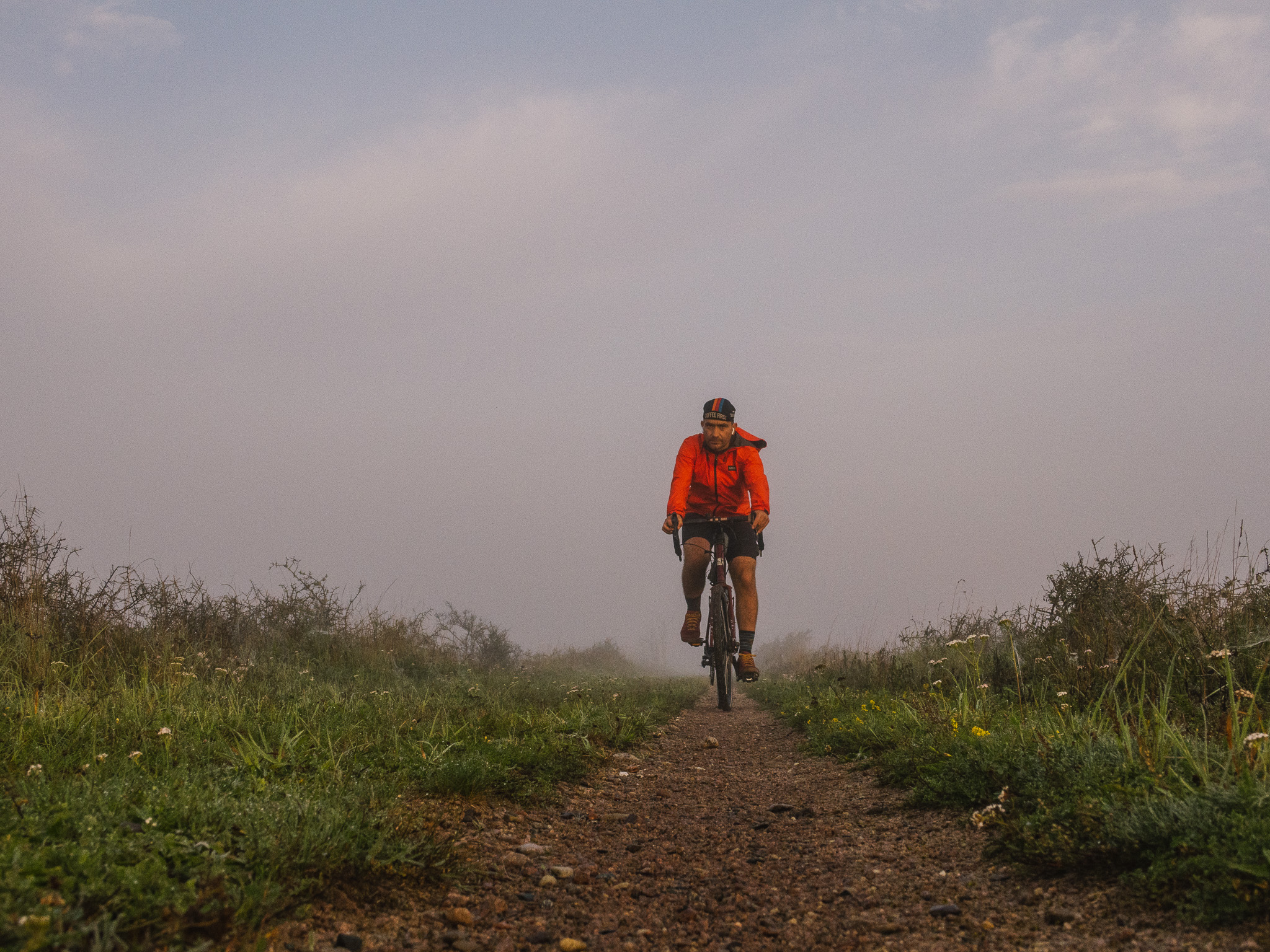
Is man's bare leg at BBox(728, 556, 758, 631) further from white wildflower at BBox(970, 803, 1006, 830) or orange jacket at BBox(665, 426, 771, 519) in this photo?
white wildflower at BBox(970, 803, 1006, 830)

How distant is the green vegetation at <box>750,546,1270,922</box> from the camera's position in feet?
7.50

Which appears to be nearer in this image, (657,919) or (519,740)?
(657,919)

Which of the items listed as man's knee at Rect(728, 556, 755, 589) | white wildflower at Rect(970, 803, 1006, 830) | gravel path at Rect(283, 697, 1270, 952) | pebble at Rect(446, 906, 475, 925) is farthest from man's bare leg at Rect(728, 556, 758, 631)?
pebble at Rect(446, 906, 475, 925)

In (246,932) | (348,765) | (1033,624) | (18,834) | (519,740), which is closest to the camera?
(246,932)

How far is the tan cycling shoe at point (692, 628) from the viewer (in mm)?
9172

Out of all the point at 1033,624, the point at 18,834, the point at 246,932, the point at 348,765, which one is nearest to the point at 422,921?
the point at 246,932

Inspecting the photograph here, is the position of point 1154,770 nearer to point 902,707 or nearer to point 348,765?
point 902,707

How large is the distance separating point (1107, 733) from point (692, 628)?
5.96 metres

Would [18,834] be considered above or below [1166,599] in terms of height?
below

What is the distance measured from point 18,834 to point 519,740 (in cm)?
279

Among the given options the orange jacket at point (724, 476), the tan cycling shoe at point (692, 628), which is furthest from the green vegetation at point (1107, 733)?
the orange jacket at point (724, 476)

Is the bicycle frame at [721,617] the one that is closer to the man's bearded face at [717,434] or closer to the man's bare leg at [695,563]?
the man's bare leg at [695,563]

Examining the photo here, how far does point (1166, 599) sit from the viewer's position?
526cm

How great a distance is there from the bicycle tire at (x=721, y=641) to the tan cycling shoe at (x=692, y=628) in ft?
0.48
